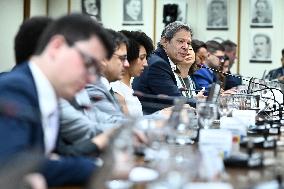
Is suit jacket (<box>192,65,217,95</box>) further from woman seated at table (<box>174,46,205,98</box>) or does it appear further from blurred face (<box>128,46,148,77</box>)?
blurred face (<box>128,46,148,77</box>)

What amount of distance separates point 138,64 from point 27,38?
5.29ft

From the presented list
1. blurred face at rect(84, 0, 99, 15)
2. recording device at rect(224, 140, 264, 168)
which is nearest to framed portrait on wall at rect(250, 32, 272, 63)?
blurred face at rect(84, 0, 99, 15)

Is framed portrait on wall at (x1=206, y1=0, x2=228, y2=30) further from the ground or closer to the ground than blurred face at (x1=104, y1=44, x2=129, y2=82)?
further from the ground

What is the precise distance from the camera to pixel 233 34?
8.92m

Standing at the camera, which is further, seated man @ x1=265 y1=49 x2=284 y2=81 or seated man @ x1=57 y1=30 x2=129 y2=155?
seated man @ x1=265 y1=49 x2=284 y2=81

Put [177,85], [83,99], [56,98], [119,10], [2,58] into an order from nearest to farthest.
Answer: [56,98] → [83,99] → [177,85] → [2,58] → [119,10]

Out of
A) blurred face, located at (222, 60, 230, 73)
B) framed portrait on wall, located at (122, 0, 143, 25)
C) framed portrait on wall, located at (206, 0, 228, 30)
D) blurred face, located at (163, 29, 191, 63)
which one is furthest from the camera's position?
framed portrait on wall, located at (122, 0, 143, 25)

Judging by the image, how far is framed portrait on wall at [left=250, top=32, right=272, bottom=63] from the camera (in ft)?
28.8

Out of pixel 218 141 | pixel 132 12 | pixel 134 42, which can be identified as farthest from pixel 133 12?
pixel 218 141

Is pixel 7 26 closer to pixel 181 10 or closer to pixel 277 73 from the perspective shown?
pixel 181 10

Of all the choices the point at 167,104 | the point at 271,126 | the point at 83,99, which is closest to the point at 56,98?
the point at 83,99

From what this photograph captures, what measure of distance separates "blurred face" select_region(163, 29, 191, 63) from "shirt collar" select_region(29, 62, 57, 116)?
2827 millimetres

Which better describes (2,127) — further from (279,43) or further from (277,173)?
(279,43)

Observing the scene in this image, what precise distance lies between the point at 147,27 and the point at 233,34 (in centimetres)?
124
